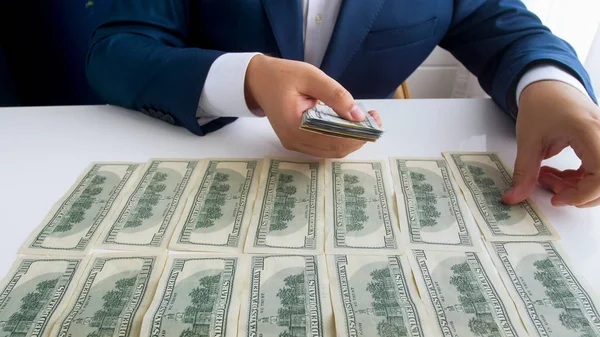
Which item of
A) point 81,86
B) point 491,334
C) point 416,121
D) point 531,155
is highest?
point 81,86

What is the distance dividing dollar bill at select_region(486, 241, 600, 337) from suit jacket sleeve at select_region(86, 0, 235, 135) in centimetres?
46

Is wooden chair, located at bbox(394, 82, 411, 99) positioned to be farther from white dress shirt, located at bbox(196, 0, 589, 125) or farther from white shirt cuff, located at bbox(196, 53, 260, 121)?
white shirt cuff, located at bbox(196, 53, 260, 121)

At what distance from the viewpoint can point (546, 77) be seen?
2.26ft

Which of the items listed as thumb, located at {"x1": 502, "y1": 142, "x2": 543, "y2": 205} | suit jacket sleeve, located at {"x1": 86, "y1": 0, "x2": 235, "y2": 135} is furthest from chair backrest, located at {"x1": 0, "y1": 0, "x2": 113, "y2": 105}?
thumb, located at {"x1": 502, "y1": 142, "x2": 543, "y2": 205}

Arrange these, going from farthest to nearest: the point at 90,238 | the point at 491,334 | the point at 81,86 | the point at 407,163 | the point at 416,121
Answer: the point at 81,86 → the point at 416,121 → the point at 407,163 → the point at 90,238 → the point at 491,334

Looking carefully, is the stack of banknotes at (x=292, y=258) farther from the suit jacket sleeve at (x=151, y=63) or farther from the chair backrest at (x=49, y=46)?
the chair backrest at (x=49, y=46)

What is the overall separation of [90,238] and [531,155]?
1.83 ft

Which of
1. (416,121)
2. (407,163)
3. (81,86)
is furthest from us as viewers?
(81,86)

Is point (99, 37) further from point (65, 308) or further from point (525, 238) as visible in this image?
point (525, 238)

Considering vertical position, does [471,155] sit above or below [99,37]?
below

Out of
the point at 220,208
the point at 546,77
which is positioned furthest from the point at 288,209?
the point at 546,77

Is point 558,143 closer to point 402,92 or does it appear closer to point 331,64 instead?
point 331,64

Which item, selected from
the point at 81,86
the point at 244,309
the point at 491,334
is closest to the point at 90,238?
the point at 244,309

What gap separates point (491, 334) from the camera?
39 cm
